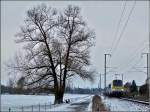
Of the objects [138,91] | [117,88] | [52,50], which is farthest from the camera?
[138,91]

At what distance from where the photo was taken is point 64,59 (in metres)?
53.0

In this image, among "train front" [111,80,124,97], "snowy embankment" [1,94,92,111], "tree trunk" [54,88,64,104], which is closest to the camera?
"snowy embankment" [1,94,92,111]

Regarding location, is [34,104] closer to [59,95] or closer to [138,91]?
[59,95]

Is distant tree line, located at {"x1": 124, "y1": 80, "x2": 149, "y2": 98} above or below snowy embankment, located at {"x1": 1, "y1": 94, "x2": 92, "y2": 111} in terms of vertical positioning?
above

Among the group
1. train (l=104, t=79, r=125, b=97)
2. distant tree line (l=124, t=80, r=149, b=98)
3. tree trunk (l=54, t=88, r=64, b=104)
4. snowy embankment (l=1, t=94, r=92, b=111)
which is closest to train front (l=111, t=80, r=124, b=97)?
train (l=104, t=79, r=125, b=97)

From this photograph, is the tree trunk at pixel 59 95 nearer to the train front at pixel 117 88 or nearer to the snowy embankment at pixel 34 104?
the snowy embankment at pixel 34 104

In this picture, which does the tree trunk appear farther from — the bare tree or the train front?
the train front

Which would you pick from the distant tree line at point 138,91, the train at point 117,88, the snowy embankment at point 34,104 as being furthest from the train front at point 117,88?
the snowy embankment at point 34,104

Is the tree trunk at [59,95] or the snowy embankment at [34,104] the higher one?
the tree trunk at [59,95]

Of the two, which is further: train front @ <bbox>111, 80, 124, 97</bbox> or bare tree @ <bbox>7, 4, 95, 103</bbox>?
train front @ <bbox>111, 80, 124, 97</bbox>

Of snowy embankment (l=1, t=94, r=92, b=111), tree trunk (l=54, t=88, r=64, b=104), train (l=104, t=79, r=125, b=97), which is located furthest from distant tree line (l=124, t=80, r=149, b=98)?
tree trunk (l=54, t=88, r=64, b=104)

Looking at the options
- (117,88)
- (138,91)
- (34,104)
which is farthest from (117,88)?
(138,91)

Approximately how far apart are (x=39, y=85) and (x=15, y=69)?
147 inches

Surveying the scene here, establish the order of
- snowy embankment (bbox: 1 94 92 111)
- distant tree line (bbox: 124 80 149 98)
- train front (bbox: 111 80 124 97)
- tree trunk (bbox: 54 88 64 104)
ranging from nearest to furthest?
1. snowy embankment (bbox: 1 94 92 111)
2. tree trunk (bbox: 54 88 64 104)
3. train front (bbox: 111 80 124 97)
4. distant tree line (bbox: 124 80 149 98)
